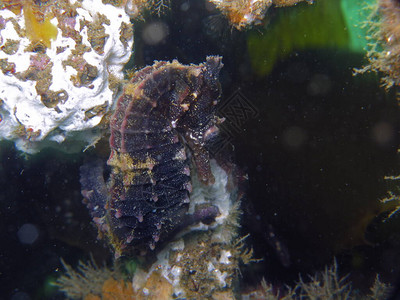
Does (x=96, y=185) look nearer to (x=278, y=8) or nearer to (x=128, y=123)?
(x=128, y=123)

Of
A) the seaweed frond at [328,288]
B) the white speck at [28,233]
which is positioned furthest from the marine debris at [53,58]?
the seaweed frond at [328,288]

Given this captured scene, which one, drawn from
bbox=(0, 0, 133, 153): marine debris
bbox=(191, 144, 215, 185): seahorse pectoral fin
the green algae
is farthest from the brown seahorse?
the green algae

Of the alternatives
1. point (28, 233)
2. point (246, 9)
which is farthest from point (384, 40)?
point (28, 233)

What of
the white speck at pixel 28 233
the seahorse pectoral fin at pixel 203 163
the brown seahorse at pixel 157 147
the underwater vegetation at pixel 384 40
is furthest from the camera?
the white speck at pixel 28 233

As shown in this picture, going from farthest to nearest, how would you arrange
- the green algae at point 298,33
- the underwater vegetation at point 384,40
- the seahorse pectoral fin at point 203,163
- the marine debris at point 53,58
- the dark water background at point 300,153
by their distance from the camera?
the seahorse pectoral fin at point 203,163
the dark water background at point 300,153
the green algae at point 298,33
the marine debris at point 53,58
the underwater vegetation at point 384,40

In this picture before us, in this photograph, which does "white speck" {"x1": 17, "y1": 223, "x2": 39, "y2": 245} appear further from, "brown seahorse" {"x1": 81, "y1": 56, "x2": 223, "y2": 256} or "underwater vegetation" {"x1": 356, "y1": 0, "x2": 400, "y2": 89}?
"underwater vegetation" {"x1": 356, "y1": 0, "x2": 400, "y2": 89}

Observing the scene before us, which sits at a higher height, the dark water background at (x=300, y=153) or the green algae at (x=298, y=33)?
the green algae at (x=298, y=33)

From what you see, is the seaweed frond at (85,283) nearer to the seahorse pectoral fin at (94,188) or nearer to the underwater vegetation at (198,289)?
the underwater vegetation at (198,289)

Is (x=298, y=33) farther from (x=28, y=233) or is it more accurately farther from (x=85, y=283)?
(x=28, y=233)
